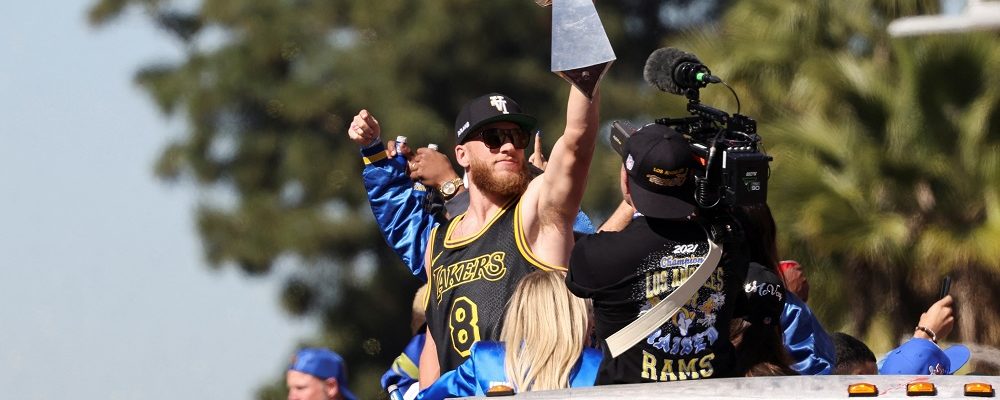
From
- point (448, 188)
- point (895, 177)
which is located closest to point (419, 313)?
point (448, 188)

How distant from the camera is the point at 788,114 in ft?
59.1

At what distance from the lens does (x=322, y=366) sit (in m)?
5.38

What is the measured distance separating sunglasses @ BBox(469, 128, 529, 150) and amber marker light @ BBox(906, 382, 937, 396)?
9.16 feet

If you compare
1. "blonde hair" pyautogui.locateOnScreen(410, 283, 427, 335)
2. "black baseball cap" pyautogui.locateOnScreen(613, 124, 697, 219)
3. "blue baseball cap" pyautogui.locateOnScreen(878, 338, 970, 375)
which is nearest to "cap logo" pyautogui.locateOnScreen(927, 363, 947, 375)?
"blue baseball cap" pyautogui.locateOnScreen(878, 338, 970, 375)

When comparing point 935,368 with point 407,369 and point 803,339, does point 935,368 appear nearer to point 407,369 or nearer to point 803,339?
point 803,339

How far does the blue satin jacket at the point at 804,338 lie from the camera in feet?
17.9

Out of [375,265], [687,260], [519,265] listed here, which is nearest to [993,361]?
[519,265]

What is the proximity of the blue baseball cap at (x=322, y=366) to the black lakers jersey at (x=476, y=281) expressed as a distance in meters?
0.45

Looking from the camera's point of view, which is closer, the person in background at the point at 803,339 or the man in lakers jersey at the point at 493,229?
the person in background at the point at 803,339

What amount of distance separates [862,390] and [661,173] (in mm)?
1244

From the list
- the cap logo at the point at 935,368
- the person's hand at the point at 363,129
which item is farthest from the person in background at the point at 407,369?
the cap logo at the point at 935,368

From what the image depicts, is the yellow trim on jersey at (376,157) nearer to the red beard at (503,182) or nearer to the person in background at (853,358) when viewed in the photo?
the red beard at (503,182)

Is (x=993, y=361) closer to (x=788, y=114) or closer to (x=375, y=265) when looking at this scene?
(x=788, y=114)

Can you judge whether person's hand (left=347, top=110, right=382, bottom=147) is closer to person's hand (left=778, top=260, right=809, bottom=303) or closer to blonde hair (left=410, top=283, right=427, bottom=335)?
blonde hair (left=410, top=283, right=427, bottom=335)
